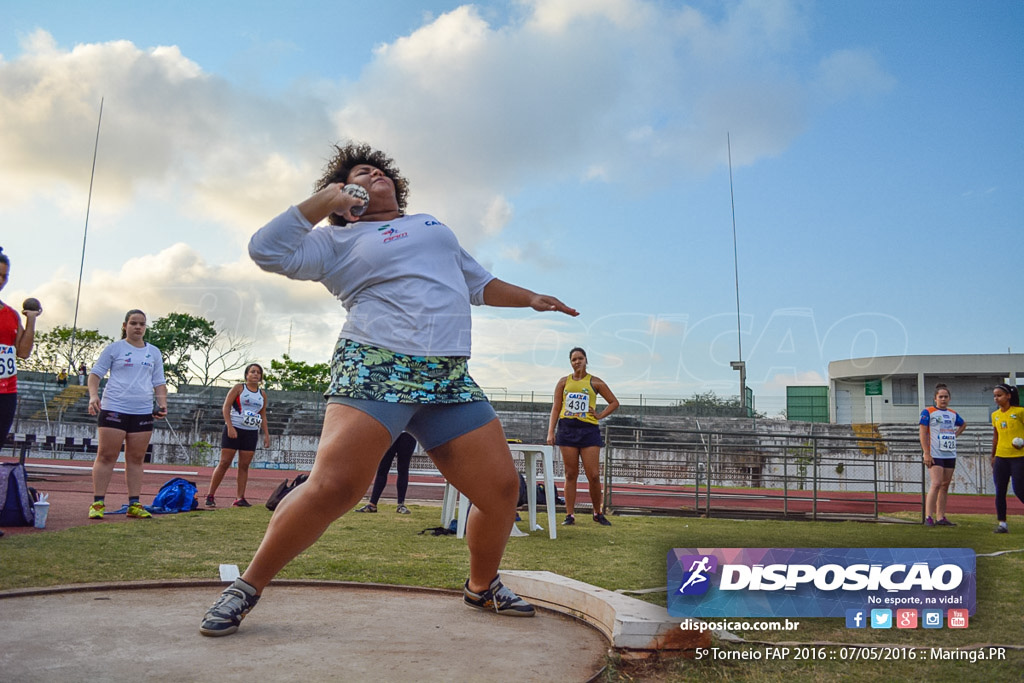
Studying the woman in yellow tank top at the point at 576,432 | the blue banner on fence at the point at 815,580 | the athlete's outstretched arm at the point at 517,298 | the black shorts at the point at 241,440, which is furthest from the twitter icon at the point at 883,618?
the black shorts at the point at 241,440

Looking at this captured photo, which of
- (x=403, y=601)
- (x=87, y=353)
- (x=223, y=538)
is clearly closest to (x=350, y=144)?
(x=403, y=601)

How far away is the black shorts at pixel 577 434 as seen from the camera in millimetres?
8500

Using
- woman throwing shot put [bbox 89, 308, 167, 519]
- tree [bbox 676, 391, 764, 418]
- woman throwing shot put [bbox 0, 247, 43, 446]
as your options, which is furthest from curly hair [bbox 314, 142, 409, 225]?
tree [bbox 676, 391, 764, 418]

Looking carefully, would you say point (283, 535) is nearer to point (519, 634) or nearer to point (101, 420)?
point (519, 634)

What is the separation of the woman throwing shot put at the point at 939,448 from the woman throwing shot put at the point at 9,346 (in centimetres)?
957

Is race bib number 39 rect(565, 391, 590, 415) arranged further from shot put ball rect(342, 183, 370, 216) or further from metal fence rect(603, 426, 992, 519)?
shot put ball rect(342, 183, 370, 216)

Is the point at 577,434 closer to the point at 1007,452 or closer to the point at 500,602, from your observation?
the point at 1007,452

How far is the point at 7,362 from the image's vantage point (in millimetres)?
5496

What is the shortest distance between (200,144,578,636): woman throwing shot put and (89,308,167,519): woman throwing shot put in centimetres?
500

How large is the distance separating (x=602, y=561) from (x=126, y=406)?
15.3ft

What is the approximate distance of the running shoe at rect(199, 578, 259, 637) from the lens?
2670mm

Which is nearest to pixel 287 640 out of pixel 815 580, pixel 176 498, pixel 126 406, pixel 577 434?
pixel 815 580

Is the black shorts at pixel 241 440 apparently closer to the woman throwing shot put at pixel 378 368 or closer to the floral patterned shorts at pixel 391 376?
the woman throwing shot put at pixel 378 368

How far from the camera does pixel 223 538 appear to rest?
5.82m
